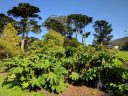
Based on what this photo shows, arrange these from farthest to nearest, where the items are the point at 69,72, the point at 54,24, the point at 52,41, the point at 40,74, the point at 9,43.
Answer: the point at 54,24, the point at 9,43, the point at 52,41, the point at 69,72, the point at 40,74

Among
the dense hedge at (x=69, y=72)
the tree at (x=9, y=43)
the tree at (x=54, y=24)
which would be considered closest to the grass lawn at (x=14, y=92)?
the dense hedge at (x=69, y=72)

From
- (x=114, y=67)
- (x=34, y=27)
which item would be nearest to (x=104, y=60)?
(x=114, y=67)

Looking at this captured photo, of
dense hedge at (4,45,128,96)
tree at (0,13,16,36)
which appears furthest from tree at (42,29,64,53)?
tree at (0,13,16,36)

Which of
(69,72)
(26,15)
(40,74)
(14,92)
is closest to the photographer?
(14,92)

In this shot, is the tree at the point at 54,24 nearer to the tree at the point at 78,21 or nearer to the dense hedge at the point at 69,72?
the tree at the point at 78,21

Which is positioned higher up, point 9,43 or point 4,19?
point 4,19

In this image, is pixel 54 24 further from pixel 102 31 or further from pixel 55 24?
pixel 102 31

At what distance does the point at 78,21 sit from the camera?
266 ft

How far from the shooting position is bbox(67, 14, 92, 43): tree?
79.9m

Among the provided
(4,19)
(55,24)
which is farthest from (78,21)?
(4,19)

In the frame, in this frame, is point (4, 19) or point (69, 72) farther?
point (4, 19)

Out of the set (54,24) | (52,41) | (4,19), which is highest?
(54,24)

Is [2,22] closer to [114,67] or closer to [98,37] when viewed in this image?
[98,37]

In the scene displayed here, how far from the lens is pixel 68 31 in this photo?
8225 cm
